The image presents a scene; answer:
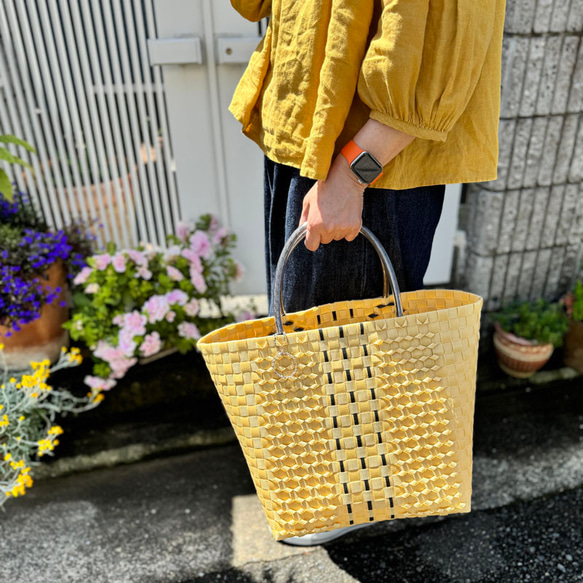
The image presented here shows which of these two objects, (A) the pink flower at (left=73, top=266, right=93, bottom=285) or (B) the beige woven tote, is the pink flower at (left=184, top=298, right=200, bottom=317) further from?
(B) the beige woven tote

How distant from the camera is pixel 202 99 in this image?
2.29m

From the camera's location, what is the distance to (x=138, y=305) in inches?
86.3

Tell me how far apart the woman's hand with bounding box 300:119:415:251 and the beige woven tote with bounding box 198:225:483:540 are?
0.14 ft

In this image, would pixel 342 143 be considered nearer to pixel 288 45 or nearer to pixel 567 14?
pixel 288 45

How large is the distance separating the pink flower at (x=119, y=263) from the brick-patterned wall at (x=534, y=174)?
149 centimetres

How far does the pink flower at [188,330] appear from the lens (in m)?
2.16

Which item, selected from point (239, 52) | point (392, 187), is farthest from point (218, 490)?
point (239, 52)

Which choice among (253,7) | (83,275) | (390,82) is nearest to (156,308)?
(83,275)

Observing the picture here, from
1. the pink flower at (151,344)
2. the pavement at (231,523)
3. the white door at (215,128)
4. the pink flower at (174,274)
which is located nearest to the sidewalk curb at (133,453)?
the pavement at (231,523)

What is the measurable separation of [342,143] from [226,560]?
4.45 ft

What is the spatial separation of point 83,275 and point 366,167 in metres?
1.42

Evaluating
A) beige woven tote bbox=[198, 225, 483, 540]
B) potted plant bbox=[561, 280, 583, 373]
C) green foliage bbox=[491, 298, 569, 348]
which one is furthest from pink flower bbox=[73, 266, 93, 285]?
potted plant bbox=[561, 280, 583, 373]

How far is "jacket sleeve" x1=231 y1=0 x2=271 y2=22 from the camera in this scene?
1.40m

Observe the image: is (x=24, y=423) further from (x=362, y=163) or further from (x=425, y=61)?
(x=425, y=61)
